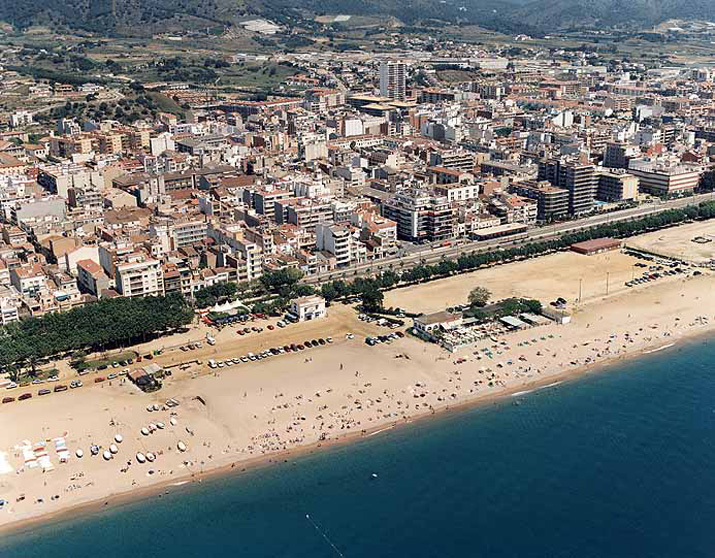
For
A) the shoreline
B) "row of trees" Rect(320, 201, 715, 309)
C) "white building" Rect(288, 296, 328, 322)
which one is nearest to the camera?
the shoreline

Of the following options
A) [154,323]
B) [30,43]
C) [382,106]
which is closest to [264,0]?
[30,43]

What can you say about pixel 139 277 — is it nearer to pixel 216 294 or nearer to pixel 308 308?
pixel 216 294

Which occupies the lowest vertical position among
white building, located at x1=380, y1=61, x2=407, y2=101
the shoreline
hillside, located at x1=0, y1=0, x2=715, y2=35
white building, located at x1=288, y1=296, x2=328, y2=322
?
the shoreline

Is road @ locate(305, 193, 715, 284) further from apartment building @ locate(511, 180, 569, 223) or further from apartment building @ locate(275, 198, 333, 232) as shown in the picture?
apartment building @ locate(275, 198, 333, 232)

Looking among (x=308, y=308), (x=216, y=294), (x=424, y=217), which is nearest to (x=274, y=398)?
(x=308, y=308)

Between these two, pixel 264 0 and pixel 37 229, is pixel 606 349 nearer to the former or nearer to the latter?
pixel 37 229

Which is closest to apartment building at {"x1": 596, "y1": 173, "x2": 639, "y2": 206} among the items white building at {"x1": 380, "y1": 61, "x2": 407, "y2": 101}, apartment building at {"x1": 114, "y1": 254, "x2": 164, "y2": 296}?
apartment building at {"x1": 114, "y1": 254, "x2": 164, "y2": 296}

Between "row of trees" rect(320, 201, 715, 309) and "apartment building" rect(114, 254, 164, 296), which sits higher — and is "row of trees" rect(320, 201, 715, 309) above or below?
below

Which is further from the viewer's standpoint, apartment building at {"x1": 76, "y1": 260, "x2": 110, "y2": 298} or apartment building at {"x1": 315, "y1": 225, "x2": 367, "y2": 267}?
apartment building at {"x1": 315, "y1": 225, "x2": 367, "y2": 267}
